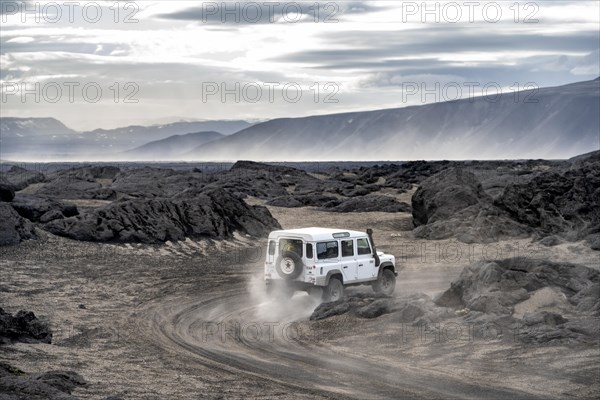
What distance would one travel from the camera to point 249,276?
3609 cm

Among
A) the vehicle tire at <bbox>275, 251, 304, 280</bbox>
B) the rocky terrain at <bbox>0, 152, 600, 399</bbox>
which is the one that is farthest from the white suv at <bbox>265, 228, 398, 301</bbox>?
the rocky terrain at <bbox>0, 152, 600, 399</bbox>

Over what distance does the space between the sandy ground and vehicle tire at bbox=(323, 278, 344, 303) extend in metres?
0.71

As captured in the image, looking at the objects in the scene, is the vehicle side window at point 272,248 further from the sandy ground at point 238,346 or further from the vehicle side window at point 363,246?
the vehicle side window at point 363,246

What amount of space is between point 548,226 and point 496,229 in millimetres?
2842

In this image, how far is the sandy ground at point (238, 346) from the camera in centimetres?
1866

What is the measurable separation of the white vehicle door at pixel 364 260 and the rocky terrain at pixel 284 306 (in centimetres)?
89

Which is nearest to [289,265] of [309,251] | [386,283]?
[309,251]

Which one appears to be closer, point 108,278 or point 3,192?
point 108,278

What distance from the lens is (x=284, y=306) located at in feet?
90.6

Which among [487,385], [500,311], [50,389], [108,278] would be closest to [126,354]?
[50,389]

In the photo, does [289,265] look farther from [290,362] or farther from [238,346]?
[290,362]

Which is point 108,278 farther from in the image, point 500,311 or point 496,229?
point 496,229

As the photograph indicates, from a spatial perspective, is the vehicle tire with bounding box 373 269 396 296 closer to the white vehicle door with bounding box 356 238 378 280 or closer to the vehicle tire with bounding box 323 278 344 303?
the white vehicle door with bounding box 356 238 378 280

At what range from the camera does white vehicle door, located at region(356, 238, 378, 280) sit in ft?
91.5
